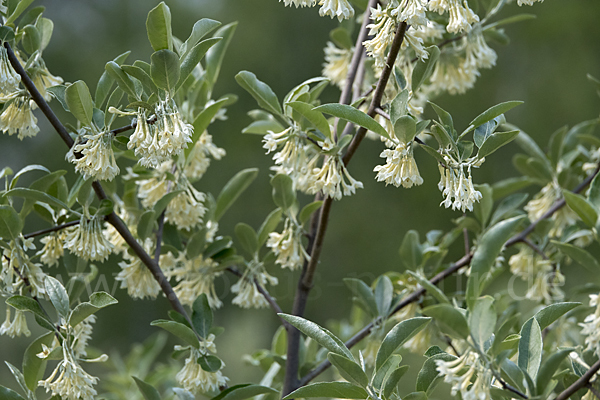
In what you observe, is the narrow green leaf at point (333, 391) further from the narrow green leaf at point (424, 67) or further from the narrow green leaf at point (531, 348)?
the narrow green leaf at point (424, 67)

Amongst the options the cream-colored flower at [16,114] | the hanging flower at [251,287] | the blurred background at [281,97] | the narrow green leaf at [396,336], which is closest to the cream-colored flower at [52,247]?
the cream-colored flower at [16,114]

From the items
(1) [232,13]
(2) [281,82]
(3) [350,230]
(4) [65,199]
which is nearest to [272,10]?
(1) [232,13]

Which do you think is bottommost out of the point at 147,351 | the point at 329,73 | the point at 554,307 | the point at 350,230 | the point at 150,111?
the point at 350,230

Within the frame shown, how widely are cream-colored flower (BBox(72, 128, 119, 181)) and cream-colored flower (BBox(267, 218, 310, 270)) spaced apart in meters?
0.30

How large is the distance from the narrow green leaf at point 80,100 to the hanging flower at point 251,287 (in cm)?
37

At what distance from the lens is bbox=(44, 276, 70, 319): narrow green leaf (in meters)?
0.69

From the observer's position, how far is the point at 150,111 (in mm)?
653

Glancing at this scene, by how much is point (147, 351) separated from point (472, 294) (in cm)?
103

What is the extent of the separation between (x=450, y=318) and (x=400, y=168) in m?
0.19

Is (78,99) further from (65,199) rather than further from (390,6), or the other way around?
(390,6)

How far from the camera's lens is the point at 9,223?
28.1 inches

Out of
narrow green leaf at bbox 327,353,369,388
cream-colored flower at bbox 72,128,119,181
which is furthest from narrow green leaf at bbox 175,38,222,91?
narrow green leaf at bbox 327,353,369,388

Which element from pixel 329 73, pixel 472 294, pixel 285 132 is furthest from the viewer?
pixel 329 73

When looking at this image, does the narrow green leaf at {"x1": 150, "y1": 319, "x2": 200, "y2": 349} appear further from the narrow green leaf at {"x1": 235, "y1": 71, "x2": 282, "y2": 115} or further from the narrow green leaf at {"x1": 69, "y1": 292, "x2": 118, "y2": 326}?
the narrow green leaf at {"x1": 235, "y1": 71, "x2": 282, "y2": 115}
